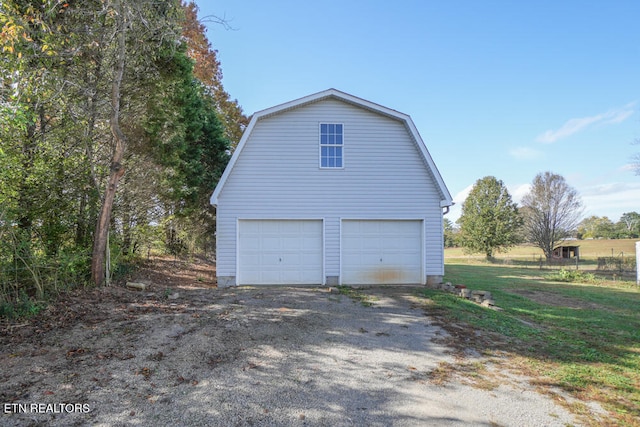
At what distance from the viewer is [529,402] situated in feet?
10.3

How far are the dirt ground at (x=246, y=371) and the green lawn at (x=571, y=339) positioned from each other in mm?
580

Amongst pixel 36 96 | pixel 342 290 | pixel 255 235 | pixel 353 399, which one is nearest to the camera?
pixel 353 399

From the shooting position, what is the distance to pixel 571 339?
17.9 ft

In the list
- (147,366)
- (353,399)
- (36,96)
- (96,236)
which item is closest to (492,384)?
(353,399)

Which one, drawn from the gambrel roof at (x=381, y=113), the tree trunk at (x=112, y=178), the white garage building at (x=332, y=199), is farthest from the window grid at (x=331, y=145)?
the tree trunk at (x=112, y=178)

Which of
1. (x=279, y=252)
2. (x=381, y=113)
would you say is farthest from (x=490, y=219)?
(x=279, y=252)

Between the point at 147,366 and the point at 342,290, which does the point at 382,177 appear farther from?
the point at 147,366

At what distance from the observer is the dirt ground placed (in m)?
2.77

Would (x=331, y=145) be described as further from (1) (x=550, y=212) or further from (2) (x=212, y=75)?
(1) (x=550, y=212)

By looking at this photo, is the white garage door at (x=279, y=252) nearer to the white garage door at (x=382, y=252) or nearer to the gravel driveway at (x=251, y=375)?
the white garage door at (x=382, y=252)

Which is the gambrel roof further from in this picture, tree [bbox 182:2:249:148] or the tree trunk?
tree [bbox 182:2:249:148]

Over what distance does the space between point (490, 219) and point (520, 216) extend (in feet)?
9.18

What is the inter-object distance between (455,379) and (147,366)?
12.0 ft

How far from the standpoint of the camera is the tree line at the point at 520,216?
2991 cm
